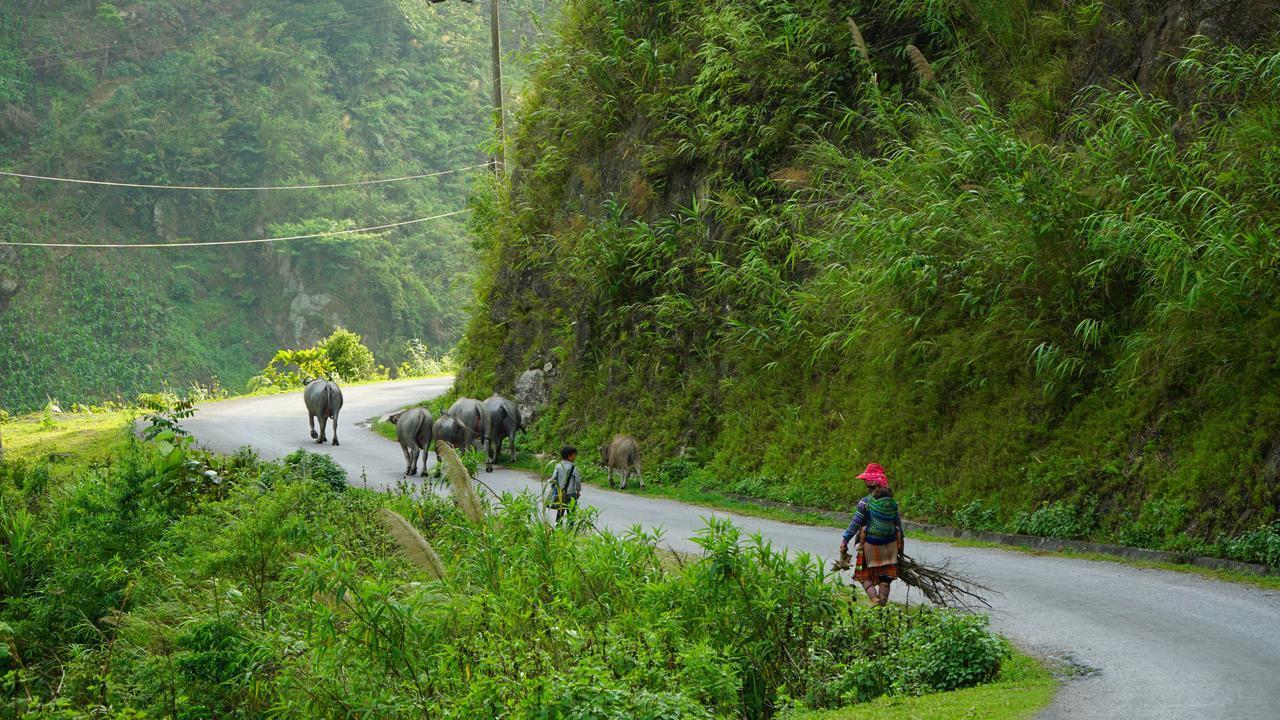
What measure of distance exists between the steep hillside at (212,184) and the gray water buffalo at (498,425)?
138ft

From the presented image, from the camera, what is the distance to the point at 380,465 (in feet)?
73.1

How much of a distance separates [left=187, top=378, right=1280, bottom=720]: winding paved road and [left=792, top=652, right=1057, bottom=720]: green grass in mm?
178

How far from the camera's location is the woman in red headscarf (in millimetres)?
9969

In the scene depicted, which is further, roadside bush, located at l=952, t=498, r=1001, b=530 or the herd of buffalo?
the herd of buffalo

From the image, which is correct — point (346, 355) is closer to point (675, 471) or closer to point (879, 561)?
point (675, 471)

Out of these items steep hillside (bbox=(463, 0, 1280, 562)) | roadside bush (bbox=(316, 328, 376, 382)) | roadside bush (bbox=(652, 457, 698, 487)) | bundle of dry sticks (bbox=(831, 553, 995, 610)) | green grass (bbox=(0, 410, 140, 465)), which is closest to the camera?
bundle of dry sticks (bbox=(831, 553, 995, 610))

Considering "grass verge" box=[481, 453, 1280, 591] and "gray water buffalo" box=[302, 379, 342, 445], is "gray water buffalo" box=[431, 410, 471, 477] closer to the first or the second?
"grass verge" box=[481, 453, 1280, 591]

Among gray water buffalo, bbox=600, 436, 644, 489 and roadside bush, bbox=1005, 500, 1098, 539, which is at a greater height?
gray water buffalo, bbox=600, 436, 644, 489

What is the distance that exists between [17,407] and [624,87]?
4237 centimetres

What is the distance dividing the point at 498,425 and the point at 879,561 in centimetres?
1334

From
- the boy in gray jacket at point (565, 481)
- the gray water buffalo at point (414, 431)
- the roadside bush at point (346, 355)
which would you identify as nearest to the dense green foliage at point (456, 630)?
the boy in gray jacket at point (565, 481)

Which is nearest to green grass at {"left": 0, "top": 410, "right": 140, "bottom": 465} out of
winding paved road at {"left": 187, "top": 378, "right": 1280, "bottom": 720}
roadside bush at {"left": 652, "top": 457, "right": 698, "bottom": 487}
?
roadside bush at {"left": 652, "top": 457, "right": 698, "bottom": 487}

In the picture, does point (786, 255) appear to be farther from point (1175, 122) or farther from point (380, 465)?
point (380, 465)

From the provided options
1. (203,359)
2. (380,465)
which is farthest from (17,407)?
(380,465)
